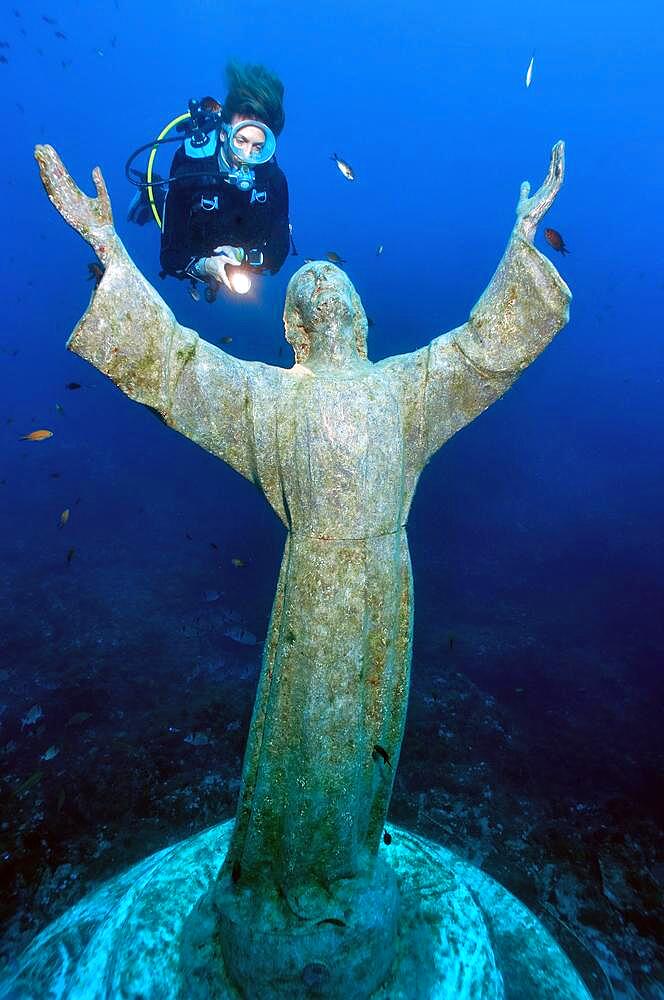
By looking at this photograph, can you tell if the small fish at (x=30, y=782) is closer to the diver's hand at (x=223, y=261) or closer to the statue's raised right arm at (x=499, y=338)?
the statue's raised right arm at (x=499, y=338)

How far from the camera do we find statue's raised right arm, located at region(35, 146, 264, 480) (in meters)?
1.92

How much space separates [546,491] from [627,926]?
23.2 m

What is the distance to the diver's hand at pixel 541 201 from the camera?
7.07ft

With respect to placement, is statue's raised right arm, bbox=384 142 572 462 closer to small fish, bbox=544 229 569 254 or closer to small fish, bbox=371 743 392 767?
small fish, bbox=371 743 392 767

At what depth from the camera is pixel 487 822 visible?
555 centimetres

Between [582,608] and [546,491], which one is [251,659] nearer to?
[582,608]

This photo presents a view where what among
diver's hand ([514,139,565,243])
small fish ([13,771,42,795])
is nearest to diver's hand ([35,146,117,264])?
diver's hand ([514,139,565,243])

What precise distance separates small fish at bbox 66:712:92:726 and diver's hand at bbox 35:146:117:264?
6.54 m

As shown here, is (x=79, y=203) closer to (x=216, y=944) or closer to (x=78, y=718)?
(x=216, y=944)

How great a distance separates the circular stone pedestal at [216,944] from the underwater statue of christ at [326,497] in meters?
0.25

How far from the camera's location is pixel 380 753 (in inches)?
97.4

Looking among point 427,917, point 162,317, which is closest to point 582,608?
point 427,917

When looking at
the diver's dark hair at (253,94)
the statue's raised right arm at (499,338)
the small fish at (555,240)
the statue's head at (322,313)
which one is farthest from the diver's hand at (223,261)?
the statue's raised right arm at (499,338)

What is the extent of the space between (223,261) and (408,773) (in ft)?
21.9
